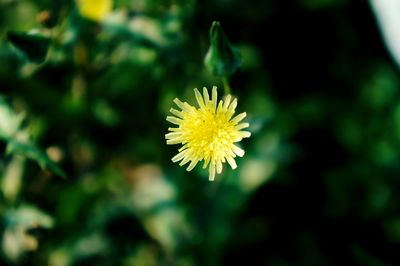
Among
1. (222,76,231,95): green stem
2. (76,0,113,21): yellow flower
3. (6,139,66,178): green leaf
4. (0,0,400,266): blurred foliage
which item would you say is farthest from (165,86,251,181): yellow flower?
(76,0,113,21): yellow flower

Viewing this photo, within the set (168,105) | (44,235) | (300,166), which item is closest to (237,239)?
(300,166)

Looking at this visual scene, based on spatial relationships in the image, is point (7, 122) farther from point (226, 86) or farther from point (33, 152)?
point (226, 86)

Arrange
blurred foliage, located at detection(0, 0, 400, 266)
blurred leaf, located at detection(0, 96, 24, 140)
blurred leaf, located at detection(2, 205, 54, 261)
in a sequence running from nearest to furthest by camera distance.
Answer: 1. blurred leaf, located at detection(0, 96, 24, 140)
2. blurred leaf, located at detection(2, 205, 54, 261)
3. blurred foliage, located at detection(0, 0, 400, 266)

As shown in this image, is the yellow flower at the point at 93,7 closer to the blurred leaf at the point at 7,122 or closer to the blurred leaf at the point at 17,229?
the blurred leaf at the point at 7,122

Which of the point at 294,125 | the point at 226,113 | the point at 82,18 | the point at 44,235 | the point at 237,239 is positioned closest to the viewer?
the point at 226,113

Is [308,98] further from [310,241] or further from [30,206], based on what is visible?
[30,206]

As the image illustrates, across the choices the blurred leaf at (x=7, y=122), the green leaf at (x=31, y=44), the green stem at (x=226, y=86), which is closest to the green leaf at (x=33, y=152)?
the blurred leaf at (x=7, y=122)

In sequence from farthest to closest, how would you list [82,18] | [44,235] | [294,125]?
1. [294,125]
2. [44,235]
3. [82,18]

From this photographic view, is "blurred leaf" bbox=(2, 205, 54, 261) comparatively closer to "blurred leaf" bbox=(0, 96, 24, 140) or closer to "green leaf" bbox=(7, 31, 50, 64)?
"blurred leaf" bbox=(0, 96, 24, 140)
